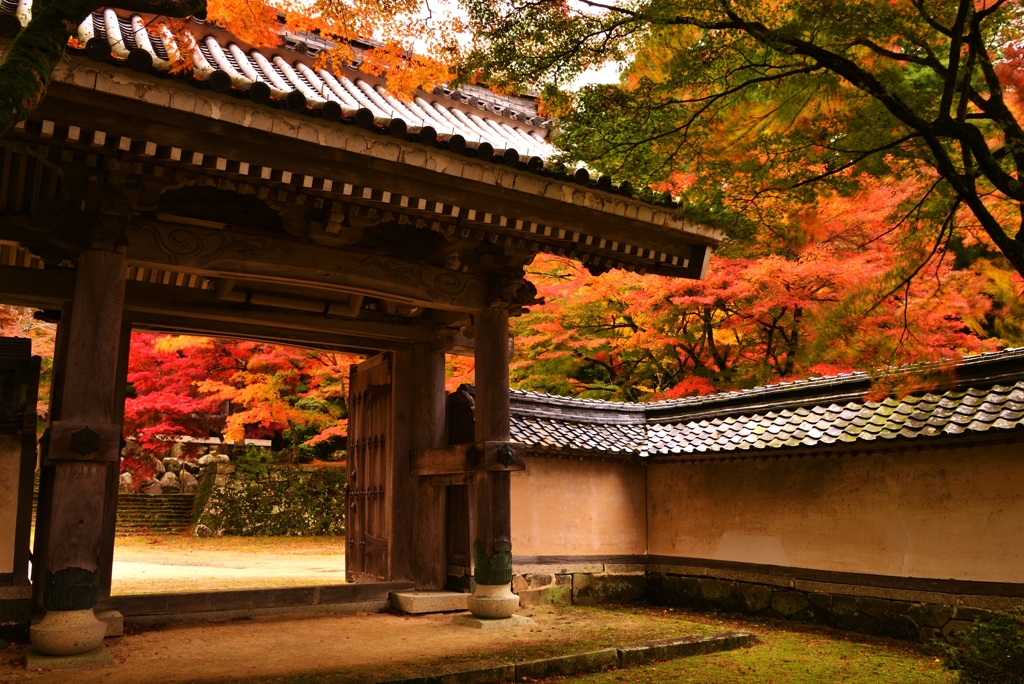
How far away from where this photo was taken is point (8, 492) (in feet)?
20.7

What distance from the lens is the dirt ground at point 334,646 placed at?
529 centimetres

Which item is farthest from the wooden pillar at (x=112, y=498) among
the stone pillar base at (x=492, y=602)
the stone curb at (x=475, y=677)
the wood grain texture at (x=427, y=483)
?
the stone curb at (x=475, y=677)

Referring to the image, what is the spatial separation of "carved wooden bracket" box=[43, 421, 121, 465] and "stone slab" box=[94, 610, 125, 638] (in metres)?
1.70

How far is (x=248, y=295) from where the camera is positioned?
8.08 m

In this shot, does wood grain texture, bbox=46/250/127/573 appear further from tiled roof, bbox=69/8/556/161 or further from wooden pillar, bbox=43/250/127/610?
tiled roof, bbox=69/8/556/161

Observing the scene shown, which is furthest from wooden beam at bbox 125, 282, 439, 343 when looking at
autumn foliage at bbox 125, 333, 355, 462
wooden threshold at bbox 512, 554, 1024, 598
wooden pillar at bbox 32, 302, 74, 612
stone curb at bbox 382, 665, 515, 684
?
autumn foliage at bbox 125, 333, 355, 462

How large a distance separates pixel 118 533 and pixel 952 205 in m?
19.0

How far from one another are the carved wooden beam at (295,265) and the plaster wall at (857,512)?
4.33m

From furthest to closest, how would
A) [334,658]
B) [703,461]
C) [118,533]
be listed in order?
[118,533]
[703,461]
[334,658]

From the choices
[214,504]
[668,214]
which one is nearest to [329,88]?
[668,214]

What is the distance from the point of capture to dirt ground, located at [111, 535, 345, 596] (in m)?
11.2

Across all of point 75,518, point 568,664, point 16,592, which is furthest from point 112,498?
point 568,664

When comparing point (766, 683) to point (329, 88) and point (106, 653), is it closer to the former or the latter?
point (106, 653)

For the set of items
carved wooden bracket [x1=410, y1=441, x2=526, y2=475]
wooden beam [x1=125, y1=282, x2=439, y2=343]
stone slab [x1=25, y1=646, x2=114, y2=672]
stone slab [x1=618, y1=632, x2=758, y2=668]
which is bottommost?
stone slab [x1=618, y1=632, x2=758, y2=668]
